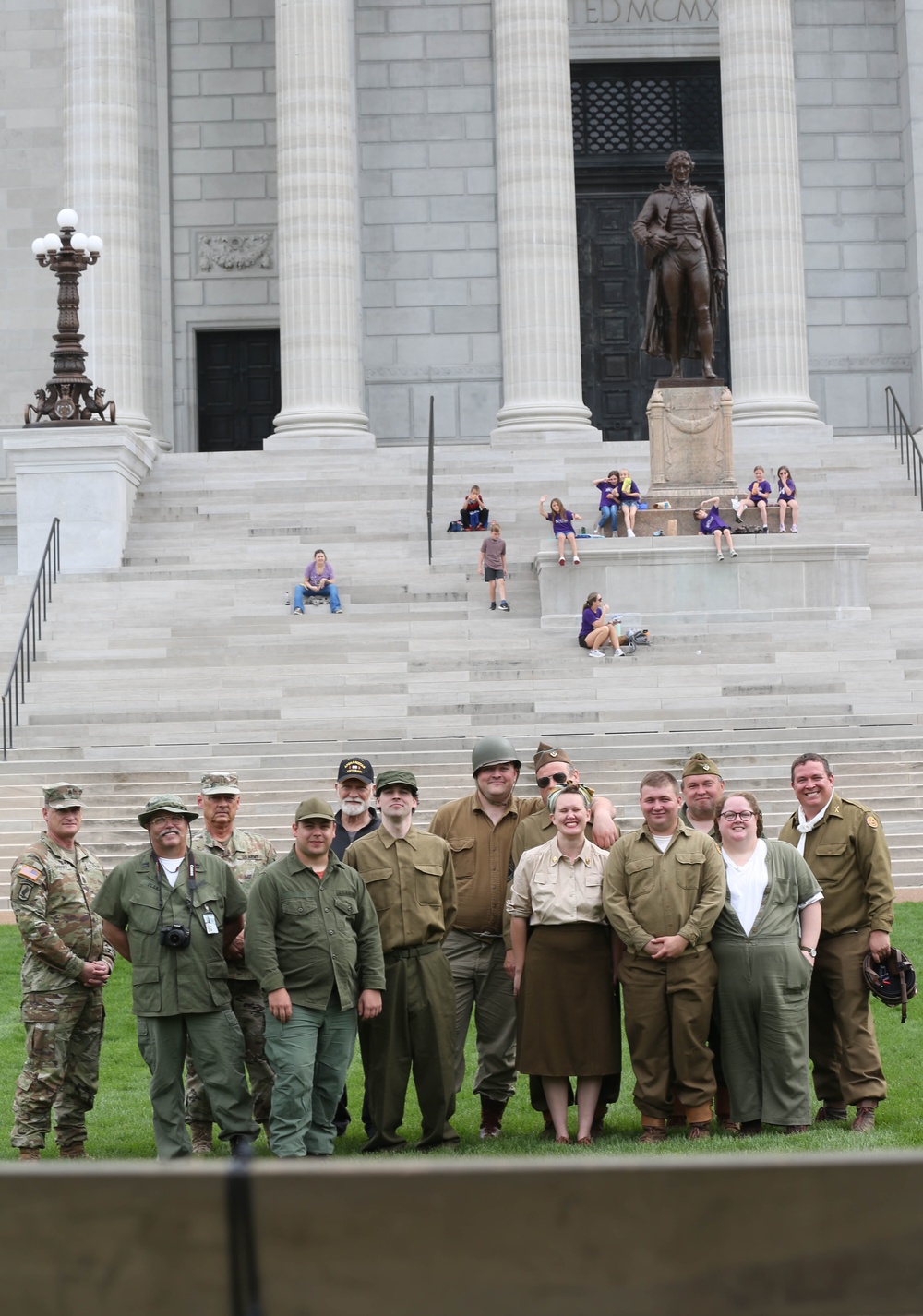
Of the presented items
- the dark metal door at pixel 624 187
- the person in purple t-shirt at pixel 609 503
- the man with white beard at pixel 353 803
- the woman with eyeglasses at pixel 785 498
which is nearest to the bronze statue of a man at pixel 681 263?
the woman with eyeglasses at pixel 785 498

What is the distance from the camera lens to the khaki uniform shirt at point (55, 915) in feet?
31.0

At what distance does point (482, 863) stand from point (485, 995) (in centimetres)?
70

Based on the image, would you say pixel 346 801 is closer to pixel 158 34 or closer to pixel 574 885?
pixel 574 885

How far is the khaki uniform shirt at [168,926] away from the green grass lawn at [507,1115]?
3.29 ft

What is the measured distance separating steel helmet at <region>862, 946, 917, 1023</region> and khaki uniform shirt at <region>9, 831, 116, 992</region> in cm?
381

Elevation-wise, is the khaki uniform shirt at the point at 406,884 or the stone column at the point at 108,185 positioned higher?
the stone column at the point at 108,185

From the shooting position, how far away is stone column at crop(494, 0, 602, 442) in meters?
33.8

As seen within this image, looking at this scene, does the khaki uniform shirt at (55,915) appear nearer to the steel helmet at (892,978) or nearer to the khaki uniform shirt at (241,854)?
the khaki uniform shirt at (241,854)

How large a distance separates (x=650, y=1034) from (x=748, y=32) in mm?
28424

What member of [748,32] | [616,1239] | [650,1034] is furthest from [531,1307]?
[748,32]

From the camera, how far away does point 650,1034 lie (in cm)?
941

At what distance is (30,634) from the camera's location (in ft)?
81.2

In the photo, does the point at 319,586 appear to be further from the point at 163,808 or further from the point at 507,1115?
the point at 163,808

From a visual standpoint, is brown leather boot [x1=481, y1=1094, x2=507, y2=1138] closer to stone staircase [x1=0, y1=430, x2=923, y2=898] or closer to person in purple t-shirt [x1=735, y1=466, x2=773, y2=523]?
stone staircase [x1=0, y1=430, x2=923, y2=898]
